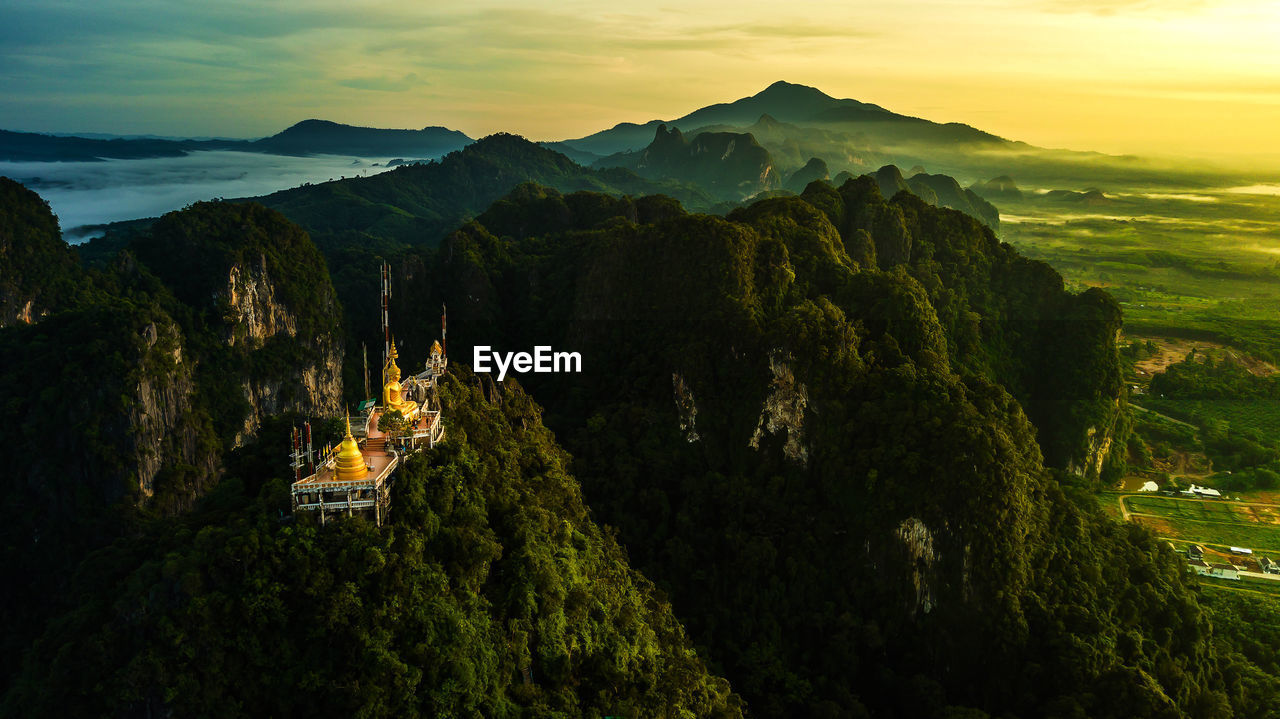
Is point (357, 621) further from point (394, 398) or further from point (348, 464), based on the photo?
point (394, 398)

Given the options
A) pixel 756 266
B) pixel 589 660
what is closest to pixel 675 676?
pixel 589 660

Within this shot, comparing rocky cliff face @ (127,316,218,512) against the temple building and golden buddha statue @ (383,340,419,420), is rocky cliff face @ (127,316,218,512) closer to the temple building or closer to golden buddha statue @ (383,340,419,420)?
golden buddha statue @ (383,340,419,420)

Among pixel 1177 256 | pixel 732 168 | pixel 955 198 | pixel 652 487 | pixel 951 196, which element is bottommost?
pixel 652 487

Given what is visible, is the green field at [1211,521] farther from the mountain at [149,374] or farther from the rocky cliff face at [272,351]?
the rocky cliff face at [272,351]

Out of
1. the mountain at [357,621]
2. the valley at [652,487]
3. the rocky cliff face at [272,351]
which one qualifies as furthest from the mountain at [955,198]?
the mountain at [357,621]

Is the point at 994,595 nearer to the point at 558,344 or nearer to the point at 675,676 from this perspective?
the point at 675,676

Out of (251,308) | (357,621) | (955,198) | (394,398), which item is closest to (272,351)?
(251,308)

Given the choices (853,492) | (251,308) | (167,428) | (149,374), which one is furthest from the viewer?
(251,308)
